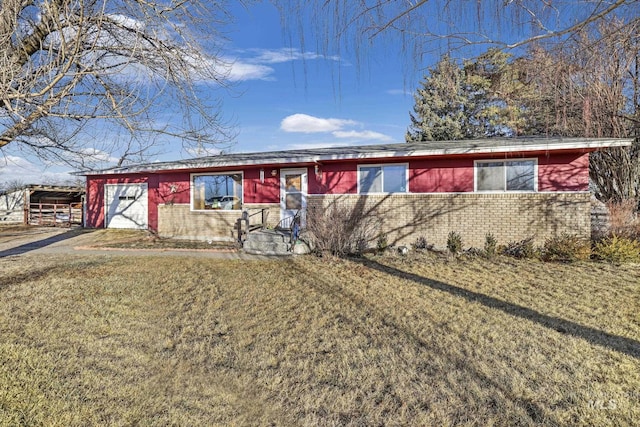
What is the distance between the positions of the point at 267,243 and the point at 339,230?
7.74ft

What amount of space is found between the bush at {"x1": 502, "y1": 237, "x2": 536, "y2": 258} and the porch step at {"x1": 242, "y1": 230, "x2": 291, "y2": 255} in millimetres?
5888

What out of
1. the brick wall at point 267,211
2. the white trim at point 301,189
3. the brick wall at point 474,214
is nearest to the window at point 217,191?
the brick wall at point 267,211

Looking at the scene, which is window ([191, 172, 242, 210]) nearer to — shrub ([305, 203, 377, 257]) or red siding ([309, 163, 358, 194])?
red siding ([309, 163, 358, 194])

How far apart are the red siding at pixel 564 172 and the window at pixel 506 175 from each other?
0.23m

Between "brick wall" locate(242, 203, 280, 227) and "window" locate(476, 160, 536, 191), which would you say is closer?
"window" locate(476, 160, 536, 191)

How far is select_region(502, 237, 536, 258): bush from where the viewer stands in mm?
8445

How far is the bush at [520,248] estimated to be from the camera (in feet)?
27.7

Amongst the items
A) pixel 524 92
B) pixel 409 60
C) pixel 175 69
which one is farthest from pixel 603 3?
pixel 175 69

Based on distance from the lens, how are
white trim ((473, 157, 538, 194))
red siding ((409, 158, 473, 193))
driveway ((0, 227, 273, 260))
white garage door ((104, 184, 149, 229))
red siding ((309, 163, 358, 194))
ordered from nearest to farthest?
white trim ((473, 157, 538, 194)), driveway ((0, 227, 273, 260)), red siding ((409, 158, 473, 193)), red siding ((309, 163, 358, 194)), white garage door ((104, 184, 149, 229))

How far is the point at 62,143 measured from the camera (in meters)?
5.83

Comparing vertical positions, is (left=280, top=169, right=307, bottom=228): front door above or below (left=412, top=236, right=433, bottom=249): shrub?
above

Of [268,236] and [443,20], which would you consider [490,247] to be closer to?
[268,236]

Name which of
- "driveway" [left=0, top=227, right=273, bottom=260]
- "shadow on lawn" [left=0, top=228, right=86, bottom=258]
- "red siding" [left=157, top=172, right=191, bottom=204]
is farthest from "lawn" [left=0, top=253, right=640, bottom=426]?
"red siding" [left=157, top=172, right=191, bottom=204]

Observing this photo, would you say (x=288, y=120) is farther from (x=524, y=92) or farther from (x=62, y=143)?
(x=524, y=92)
